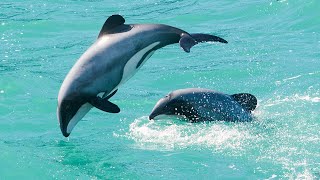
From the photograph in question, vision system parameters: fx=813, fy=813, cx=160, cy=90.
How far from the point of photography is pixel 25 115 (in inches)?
533

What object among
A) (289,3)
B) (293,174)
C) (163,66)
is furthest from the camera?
(289,3)

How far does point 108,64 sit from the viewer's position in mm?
10586

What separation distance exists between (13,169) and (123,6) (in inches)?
521

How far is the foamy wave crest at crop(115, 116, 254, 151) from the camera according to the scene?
11.7m

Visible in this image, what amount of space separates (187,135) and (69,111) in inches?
90.8

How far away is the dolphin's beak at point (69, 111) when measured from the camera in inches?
410

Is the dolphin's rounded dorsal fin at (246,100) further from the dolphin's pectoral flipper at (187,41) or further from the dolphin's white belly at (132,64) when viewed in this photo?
the dolphin's white belly at (132,64)

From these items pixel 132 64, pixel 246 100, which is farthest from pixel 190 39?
pixel 246 100

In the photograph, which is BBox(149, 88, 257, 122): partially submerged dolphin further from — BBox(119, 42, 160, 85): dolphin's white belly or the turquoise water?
BBox(119, 42, 160, 85): dolphin's white belly

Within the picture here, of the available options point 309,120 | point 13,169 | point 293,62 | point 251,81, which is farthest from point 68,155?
point 293,62

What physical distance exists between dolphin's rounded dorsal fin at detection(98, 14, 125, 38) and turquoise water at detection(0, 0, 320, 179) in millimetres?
1789

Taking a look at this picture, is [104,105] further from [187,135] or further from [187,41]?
[187,135]

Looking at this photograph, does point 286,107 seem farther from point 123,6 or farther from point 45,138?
point 123,6

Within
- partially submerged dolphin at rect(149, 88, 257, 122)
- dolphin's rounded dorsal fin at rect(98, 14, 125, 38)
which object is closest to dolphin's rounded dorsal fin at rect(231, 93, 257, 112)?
partially submerged dolphin at rect(149, 88, 257, 122)
